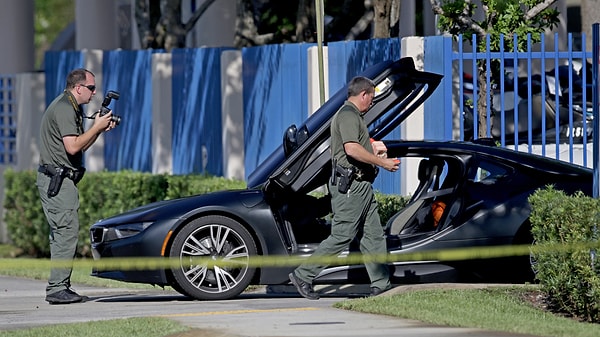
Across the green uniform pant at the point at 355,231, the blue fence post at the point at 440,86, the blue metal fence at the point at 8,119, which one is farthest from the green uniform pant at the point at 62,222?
the blue metal fence at the point at 8,119

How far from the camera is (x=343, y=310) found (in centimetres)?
973

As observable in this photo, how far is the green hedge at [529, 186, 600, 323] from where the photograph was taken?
30.6 feet

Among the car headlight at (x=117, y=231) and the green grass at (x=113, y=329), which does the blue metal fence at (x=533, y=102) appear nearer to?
the car headlight at (x=117, y=231)

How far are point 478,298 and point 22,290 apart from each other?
5.37 meters

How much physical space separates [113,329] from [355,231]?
2.22m

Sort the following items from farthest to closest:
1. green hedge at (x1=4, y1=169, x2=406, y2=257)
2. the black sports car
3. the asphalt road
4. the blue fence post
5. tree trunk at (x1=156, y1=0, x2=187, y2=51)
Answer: tree trunk at (x1=156, y1=0, x2=187, y2=51), green hedge at (x1=4, y1=169, x2=406, y2=257), the blue fence post, the black sports car, the asphalt road

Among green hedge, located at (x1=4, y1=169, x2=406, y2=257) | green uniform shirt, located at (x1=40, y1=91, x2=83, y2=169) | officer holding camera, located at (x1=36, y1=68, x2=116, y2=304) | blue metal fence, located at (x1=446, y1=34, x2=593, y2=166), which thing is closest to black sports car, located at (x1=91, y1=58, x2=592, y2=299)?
officer holding camera, located at (x1=36, y1=68, x2=116, y2=304)

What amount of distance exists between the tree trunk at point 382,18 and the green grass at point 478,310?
5.82 meters

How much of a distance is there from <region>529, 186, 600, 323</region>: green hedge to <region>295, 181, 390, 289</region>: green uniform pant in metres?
1.23

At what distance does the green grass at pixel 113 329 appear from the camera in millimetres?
8820

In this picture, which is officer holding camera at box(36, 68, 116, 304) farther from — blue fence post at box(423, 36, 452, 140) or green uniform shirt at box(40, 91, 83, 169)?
blue fence post at box(423, 36, 452, 140)

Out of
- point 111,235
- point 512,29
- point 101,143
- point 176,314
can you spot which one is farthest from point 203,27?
point 176,314

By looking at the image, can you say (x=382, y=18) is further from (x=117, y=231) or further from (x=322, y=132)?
(x=117, y=231)

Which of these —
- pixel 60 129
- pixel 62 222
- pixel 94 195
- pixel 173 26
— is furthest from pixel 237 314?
pixel 173 26
